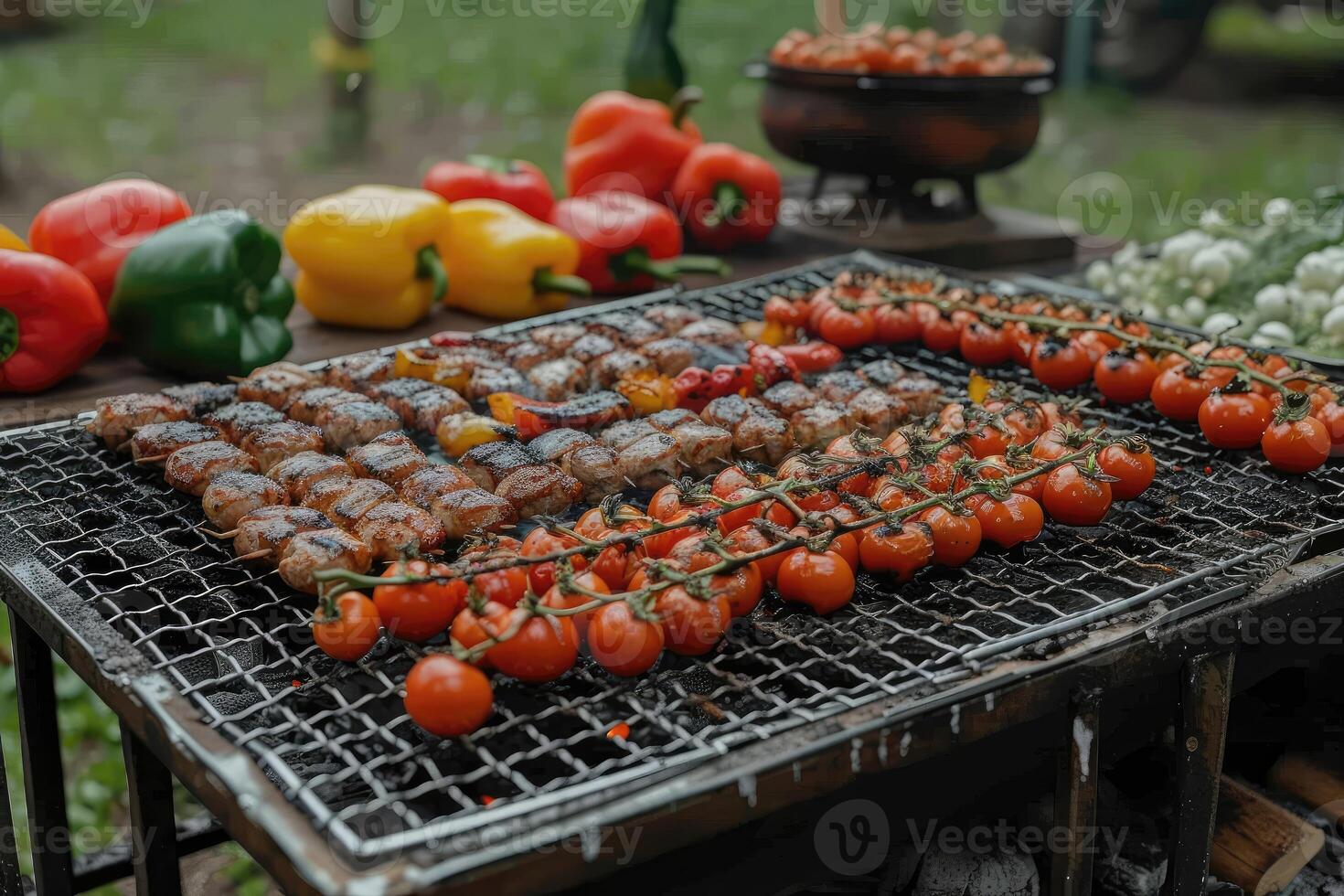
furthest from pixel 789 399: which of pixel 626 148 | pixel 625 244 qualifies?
pixel 626 148

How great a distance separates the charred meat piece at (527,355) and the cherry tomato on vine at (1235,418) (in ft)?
6.95

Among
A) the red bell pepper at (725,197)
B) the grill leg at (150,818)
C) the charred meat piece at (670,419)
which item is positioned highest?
the red bell pepper at (725,197)

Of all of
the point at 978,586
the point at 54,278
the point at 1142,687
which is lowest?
the point at 1142,687

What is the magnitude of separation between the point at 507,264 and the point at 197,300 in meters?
1.35

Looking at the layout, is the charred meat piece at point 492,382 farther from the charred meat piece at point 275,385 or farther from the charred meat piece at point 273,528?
the charred meat piece at point 273,528

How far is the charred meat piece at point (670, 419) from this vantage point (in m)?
3.55

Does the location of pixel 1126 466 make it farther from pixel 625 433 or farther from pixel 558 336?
pixel 558 336

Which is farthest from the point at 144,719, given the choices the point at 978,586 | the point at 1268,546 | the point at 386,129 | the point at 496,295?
the point at 386,129

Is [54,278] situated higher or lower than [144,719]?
higher

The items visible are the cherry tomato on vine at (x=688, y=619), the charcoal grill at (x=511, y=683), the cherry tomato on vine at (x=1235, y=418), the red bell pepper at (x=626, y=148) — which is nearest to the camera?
the charcoal grill at (x=511, y=683)

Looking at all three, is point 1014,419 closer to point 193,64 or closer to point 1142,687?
point 1142,687

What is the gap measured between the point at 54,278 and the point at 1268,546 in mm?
3826

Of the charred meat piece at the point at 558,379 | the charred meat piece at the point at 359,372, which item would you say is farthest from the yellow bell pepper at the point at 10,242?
the charred meat piece at the point at 558,379

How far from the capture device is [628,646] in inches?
93.8
